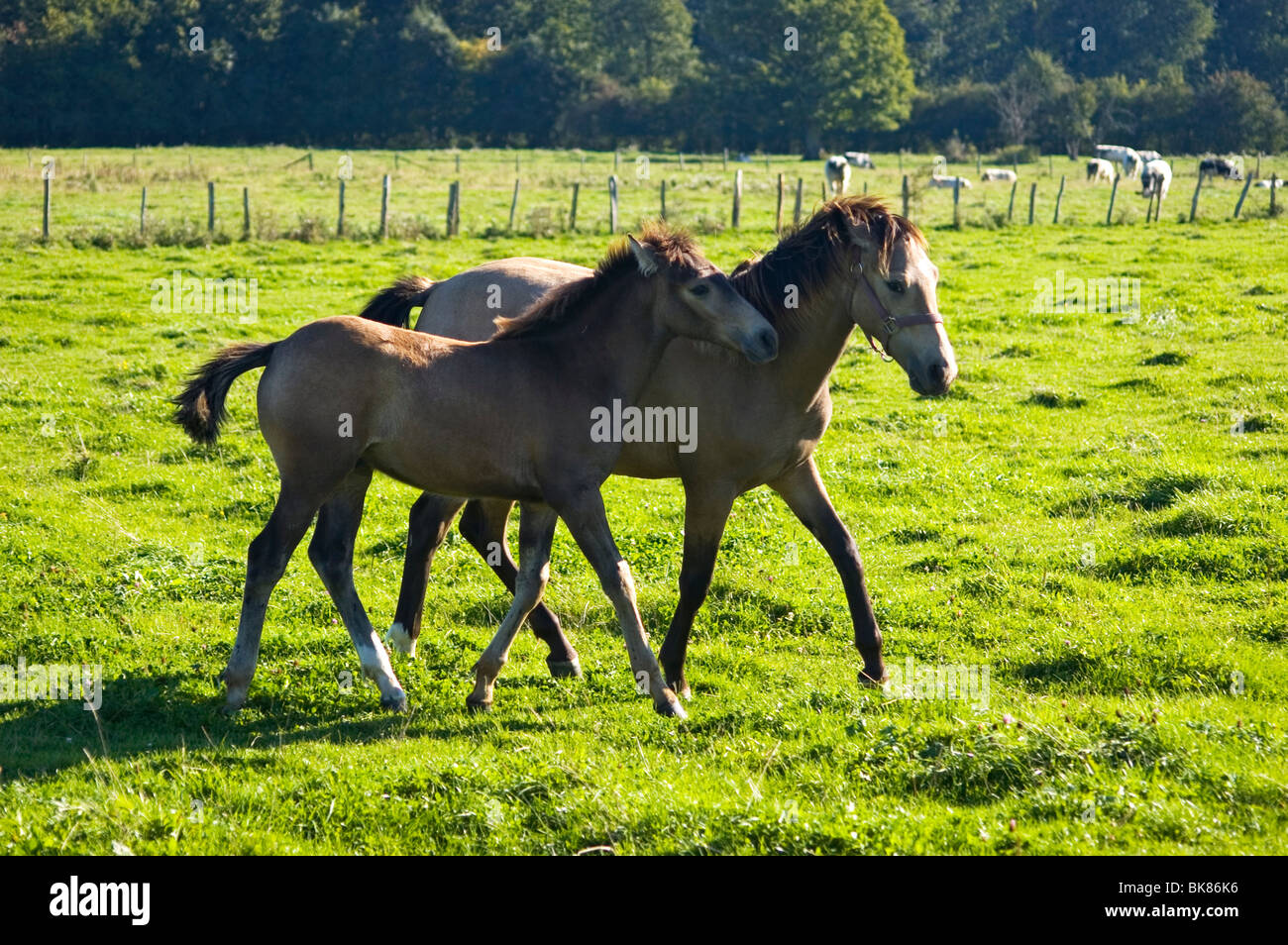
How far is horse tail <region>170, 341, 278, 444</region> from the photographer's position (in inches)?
262

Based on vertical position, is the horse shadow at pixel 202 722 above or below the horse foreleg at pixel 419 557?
below

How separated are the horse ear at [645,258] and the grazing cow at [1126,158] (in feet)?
148

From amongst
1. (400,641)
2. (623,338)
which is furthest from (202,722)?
(623,338)

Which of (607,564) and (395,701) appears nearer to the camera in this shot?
(607,564)

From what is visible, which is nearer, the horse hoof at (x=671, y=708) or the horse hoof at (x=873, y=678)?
the horse hoof at (x=671, y=708)

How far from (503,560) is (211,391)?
218 centimetres

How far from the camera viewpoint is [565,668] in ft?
24.2

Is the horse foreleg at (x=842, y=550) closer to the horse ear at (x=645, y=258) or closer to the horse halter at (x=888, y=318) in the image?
the horse halter at (x=888, y=318)

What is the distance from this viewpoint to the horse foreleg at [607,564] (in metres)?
6.31

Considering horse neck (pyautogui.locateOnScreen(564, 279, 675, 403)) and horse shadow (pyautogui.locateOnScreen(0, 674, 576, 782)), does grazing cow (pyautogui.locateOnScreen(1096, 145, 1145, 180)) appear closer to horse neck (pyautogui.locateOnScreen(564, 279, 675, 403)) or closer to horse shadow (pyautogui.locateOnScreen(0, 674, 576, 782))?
horse neck (pyautogui.locateOnScreen(564, 279, 675, 403))

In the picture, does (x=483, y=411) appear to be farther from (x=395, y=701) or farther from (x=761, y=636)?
(x=761, y=636)

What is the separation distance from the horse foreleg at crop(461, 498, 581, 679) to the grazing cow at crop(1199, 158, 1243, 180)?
44.0 meters

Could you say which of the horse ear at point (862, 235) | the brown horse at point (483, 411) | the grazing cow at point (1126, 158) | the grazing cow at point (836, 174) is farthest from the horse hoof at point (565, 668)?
the grazing cow at point (1126, 158)

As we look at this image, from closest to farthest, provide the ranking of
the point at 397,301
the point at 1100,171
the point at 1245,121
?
1. the point at 397,301
2. the point at 1100,171
3. the point at 1245,121
